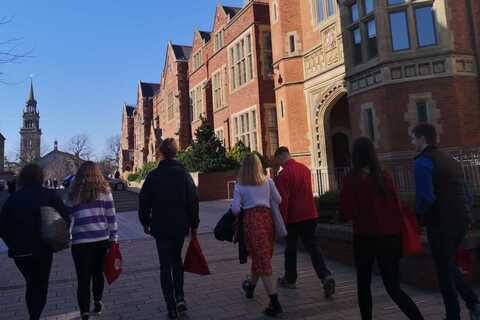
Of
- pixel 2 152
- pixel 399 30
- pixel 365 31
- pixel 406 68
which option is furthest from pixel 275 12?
pixel 2 152

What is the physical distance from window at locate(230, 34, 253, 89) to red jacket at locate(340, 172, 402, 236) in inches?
742

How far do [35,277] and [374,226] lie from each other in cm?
348

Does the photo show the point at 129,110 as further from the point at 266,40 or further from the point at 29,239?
the point at 29,239

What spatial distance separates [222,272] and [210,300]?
1.50 m

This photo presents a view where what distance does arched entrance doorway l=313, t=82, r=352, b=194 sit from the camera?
49.2ft

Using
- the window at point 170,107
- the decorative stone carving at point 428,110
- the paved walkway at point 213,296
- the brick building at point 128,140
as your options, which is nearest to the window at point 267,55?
the decorative stone carving at point 428,110

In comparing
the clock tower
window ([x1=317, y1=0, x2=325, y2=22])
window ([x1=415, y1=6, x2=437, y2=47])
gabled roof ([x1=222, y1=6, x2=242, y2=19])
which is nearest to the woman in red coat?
window ([x1=415, y1=6, x2=437, y2=47])

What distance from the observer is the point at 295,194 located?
5.48 m

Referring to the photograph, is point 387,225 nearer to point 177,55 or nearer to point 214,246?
point 214,246

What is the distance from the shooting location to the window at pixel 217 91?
27.7 metres

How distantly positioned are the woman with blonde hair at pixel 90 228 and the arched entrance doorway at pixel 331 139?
9606mm

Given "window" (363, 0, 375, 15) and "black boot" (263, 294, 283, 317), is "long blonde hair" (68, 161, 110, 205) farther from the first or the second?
"window" (363, 0, 375, 15)

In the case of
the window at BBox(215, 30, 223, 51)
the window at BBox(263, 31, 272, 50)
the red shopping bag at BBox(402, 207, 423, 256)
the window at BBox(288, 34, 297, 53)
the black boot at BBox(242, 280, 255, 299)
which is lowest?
the black boot at BBox(242, 280, 255, 299)

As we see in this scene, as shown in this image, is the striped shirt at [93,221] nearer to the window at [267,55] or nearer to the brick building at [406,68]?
the brick building at [406,68]
